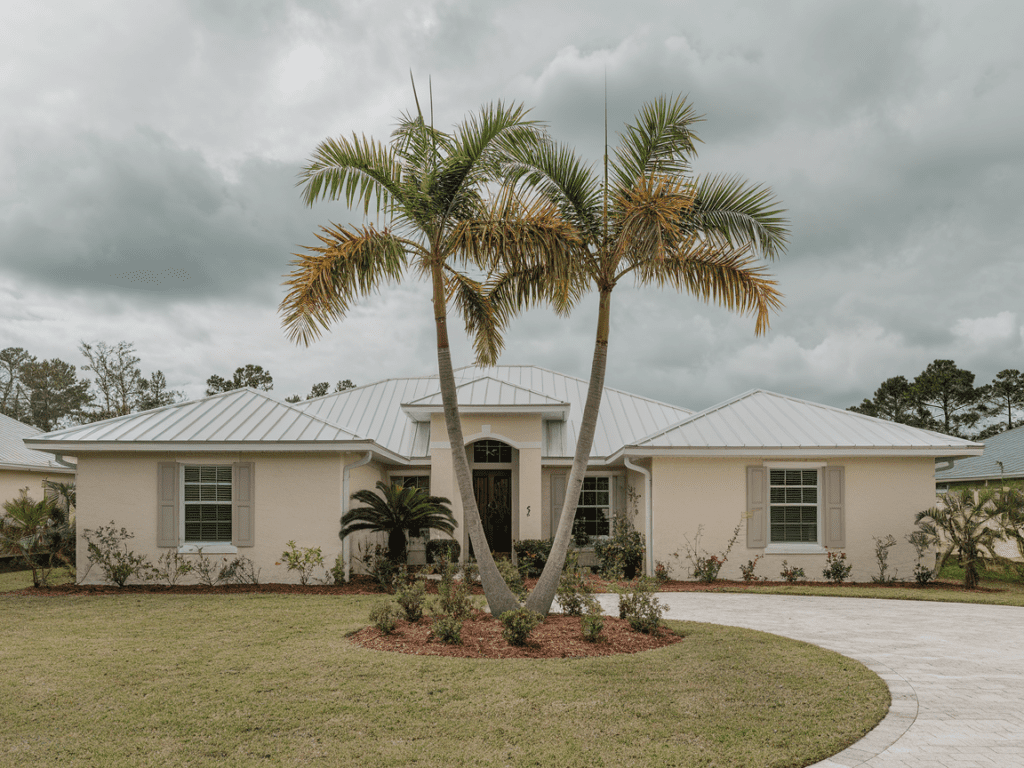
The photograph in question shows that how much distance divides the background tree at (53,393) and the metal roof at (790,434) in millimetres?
40719

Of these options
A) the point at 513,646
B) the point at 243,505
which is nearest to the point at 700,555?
the point at 513,646

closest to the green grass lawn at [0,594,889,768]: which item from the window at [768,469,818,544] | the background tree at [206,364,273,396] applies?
the window at [768,469,818,544]

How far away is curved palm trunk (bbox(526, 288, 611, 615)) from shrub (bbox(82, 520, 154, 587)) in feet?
28.7

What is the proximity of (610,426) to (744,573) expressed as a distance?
5.61 metres

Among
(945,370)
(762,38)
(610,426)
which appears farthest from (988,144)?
(945,370)

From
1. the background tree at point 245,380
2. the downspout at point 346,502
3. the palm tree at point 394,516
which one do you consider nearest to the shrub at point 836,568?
the palm tree at point 394,516

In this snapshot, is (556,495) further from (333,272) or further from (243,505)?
(333,272)

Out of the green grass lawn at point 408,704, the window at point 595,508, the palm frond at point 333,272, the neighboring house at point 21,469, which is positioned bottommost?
the green grass lawn at point 408,704

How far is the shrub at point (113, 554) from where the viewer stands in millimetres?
13773

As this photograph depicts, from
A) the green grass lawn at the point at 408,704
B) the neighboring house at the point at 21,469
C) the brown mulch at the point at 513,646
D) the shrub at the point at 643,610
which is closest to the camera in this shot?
the green grass lawn at the point at 408,704

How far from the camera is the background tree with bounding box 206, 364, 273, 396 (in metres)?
38.5

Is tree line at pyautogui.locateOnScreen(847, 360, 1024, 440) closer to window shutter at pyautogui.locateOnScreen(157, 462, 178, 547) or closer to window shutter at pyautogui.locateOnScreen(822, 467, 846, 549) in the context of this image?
window shutter at pyautogui.locateOnScreen(822, 467, 846, 549)

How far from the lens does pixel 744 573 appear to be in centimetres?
1477

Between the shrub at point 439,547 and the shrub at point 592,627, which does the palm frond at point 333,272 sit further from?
the shrub at point 439,547
